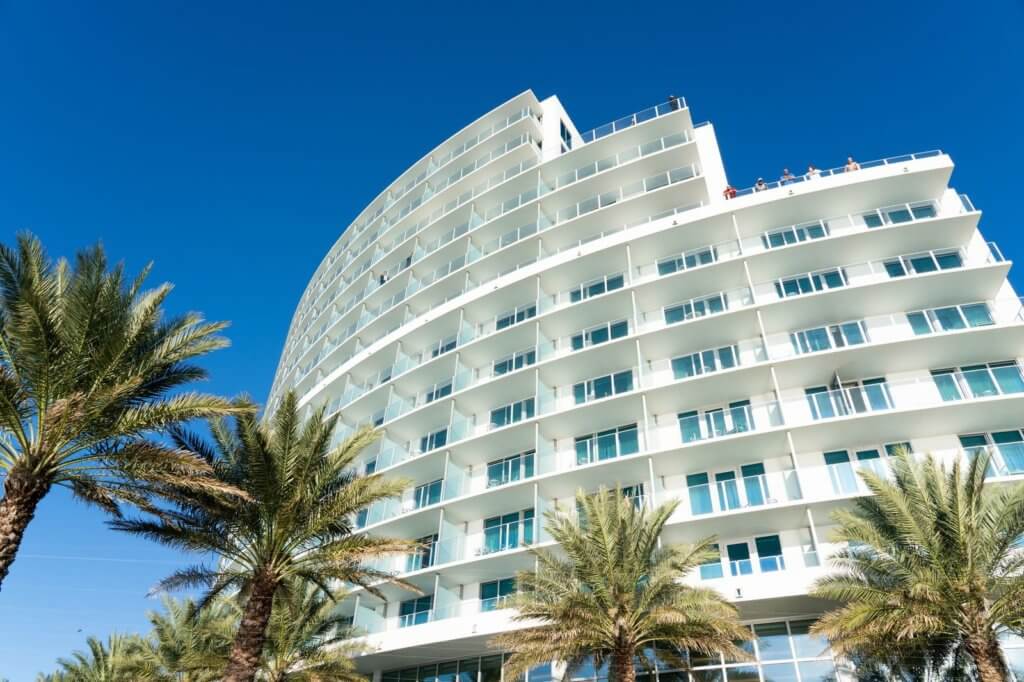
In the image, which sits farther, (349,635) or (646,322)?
(646,322)

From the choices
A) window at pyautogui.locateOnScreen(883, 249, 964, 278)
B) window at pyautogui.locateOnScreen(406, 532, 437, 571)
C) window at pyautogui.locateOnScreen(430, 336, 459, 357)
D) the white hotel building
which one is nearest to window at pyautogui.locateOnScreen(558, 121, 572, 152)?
the white hotel building

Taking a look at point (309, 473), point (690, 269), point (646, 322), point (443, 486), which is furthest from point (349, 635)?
point (690, 269)

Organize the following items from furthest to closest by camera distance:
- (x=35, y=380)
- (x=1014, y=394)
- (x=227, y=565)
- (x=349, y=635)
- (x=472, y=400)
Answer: (x=227, y=565), (x=472, y=400), (x=349, y=635), (x=1014, y=394), (x=35, y=380)

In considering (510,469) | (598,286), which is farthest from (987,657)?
(598,286)

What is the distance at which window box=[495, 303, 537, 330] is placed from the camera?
28.4 metres

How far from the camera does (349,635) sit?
2030cm

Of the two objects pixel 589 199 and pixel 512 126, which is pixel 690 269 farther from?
pixel 512 126

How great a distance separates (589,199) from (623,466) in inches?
607

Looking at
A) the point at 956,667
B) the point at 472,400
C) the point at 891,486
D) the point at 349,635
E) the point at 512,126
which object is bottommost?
the point at 956,667

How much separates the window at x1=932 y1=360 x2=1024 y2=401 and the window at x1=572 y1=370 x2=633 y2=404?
1006 centimetres

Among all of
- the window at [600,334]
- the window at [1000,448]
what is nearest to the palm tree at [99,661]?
the window at [600,334]

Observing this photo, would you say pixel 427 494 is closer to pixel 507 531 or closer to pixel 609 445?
pixel 507 531

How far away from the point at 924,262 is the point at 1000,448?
7.43 meters

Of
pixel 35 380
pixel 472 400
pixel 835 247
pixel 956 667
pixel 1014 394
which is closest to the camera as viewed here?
pixel 35 380
